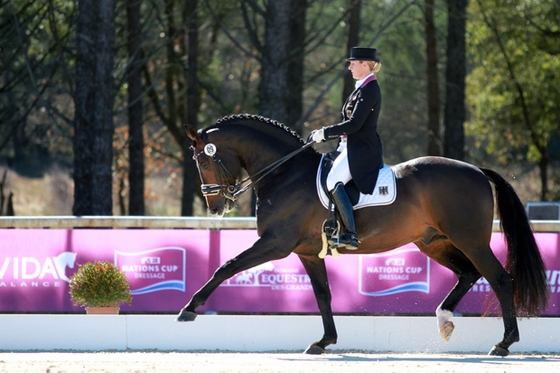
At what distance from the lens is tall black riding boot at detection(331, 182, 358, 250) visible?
22.9ft

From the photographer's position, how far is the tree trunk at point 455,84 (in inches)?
710

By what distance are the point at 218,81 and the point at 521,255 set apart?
18895 millimetres

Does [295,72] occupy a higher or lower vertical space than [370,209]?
higher

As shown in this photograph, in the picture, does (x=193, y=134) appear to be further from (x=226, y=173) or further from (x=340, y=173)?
(x=340, y=173)

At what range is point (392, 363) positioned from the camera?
6688 millimetres

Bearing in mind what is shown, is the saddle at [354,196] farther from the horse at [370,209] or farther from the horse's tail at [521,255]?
the horse's tail at [521,255]

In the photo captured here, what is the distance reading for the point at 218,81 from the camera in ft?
83.9

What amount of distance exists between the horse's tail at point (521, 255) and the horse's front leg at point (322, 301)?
171 cm

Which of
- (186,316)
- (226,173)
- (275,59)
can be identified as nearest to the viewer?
(186,316)

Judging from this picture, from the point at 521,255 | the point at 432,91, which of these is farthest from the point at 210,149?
the point at 432,91

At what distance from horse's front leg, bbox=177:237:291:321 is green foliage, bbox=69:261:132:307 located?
1.58 metres

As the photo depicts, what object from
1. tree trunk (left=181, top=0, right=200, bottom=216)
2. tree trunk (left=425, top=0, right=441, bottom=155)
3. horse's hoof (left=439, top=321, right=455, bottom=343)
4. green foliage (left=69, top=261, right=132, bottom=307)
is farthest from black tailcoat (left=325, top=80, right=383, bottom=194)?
tree trunk (left=425, top=0, right=441, bottom=155)

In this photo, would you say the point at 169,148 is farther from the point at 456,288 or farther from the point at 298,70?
the point at 456,288

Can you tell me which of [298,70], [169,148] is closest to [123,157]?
[169,148]
